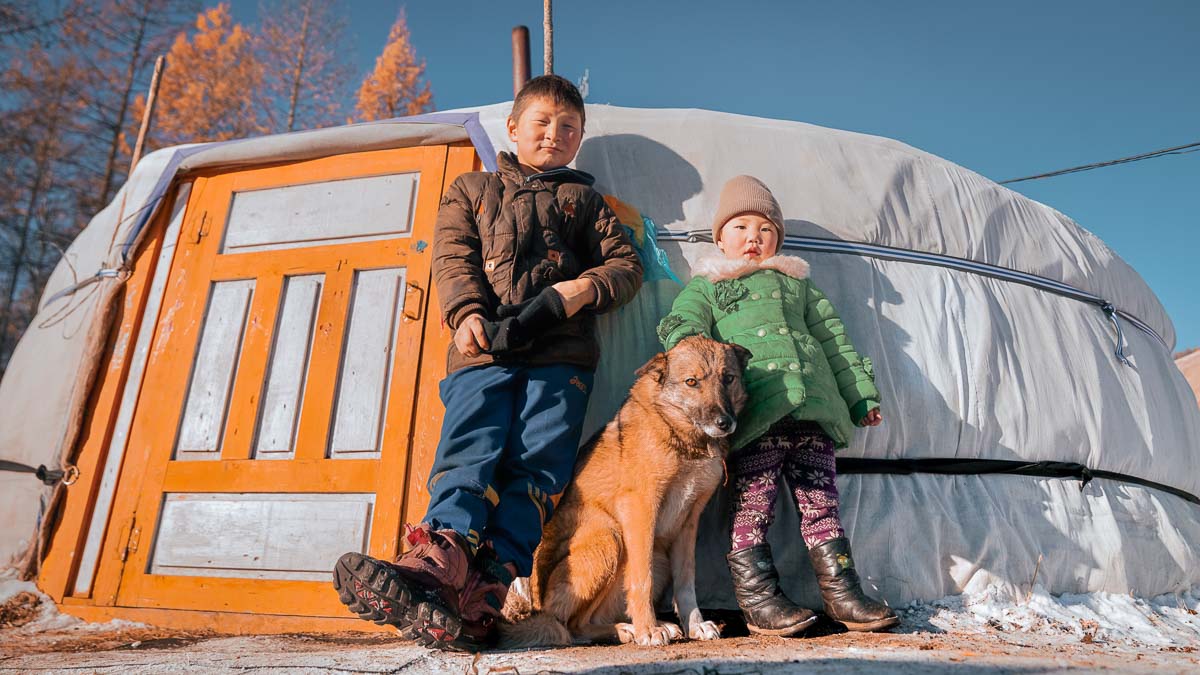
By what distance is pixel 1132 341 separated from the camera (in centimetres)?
390

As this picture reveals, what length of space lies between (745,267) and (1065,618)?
1.81 m

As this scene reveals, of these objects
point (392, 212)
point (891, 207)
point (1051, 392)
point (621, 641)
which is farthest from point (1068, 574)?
point (392, 212)

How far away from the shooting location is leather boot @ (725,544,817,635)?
2074 mm

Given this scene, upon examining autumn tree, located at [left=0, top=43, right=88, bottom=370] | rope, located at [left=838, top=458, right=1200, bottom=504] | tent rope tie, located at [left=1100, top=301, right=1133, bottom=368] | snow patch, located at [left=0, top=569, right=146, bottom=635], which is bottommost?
snow patch, located at [left=0, top=569, right=146, bottom=635]

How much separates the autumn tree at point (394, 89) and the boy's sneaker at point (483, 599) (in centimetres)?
1545

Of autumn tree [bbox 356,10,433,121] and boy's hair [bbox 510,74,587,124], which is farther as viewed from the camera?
autumn tree [bbox 356,10,433,121]

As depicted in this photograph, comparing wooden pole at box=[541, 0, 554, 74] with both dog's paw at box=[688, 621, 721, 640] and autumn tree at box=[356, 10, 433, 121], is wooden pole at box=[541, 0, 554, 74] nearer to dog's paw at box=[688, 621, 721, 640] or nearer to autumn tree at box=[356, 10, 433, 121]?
dog's paw at box=[688, 621, 721, 640]

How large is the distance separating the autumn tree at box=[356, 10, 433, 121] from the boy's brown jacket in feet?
47.5

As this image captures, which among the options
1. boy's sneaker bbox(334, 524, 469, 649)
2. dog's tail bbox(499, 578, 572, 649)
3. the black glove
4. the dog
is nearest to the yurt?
the dog

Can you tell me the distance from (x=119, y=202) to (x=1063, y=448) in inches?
196

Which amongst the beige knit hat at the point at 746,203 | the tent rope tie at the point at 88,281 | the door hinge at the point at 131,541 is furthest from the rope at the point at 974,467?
the tent rope tie at the point at 88,281

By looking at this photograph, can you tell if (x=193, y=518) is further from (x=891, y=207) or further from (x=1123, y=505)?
(x=1123, y=505)

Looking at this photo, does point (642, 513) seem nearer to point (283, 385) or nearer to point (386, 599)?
point (386, 599)

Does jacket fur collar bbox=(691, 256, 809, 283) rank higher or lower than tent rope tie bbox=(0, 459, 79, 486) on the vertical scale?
higher
